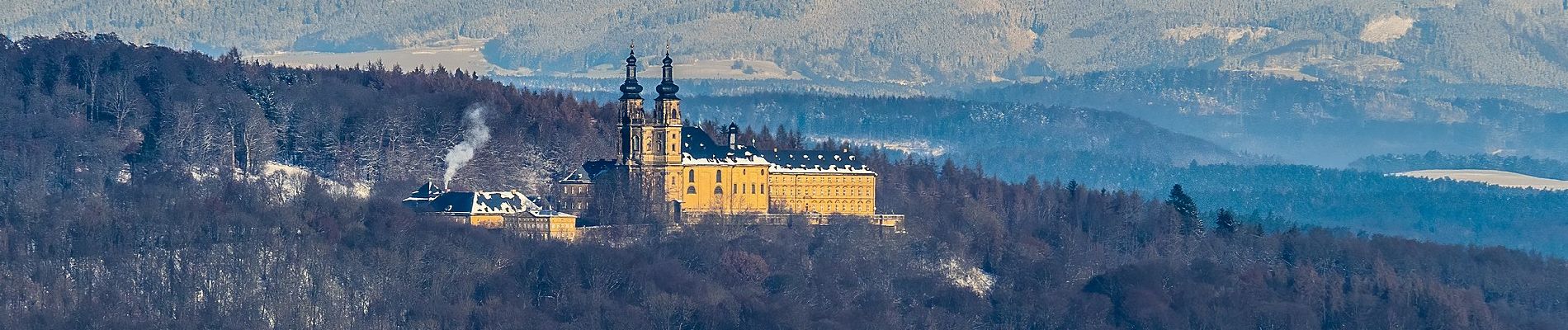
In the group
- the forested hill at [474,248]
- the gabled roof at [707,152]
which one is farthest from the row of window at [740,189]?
the forested hill at [474,248]

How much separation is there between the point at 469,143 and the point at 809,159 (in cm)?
1307

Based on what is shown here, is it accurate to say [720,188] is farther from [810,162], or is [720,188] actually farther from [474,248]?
[474,248]

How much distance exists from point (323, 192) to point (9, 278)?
16923mm

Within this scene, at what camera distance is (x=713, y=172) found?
14312 cm

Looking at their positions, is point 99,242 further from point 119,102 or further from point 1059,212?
point 1059,212

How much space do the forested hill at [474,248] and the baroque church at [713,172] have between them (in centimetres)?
202

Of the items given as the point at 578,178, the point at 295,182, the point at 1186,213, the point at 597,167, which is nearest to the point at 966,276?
the point at 597,167

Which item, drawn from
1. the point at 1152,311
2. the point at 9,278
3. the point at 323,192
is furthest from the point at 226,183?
the point at 1152,311

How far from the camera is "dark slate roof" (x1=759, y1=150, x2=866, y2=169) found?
146 m

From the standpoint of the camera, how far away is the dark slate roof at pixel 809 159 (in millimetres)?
145875

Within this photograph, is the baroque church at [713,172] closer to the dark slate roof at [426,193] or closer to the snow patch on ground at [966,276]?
the snow patch on ground at [966,276]

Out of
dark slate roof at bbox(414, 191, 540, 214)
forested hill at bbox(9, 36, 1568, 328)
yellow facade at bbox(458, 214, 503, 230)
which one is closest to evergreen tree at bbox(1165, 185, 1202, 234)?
forested hill at bbox(9, 36, 1568, 328)

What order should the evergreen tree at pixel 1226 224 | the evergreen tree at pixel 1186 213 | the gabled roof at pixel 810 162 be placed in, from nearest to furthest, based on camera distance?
the gabled roof at pixel 810 162
the evergreen tree at pixel 1186 213
the evergreen tree at pixel 1226 224

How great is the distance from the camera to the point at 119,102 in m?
151
